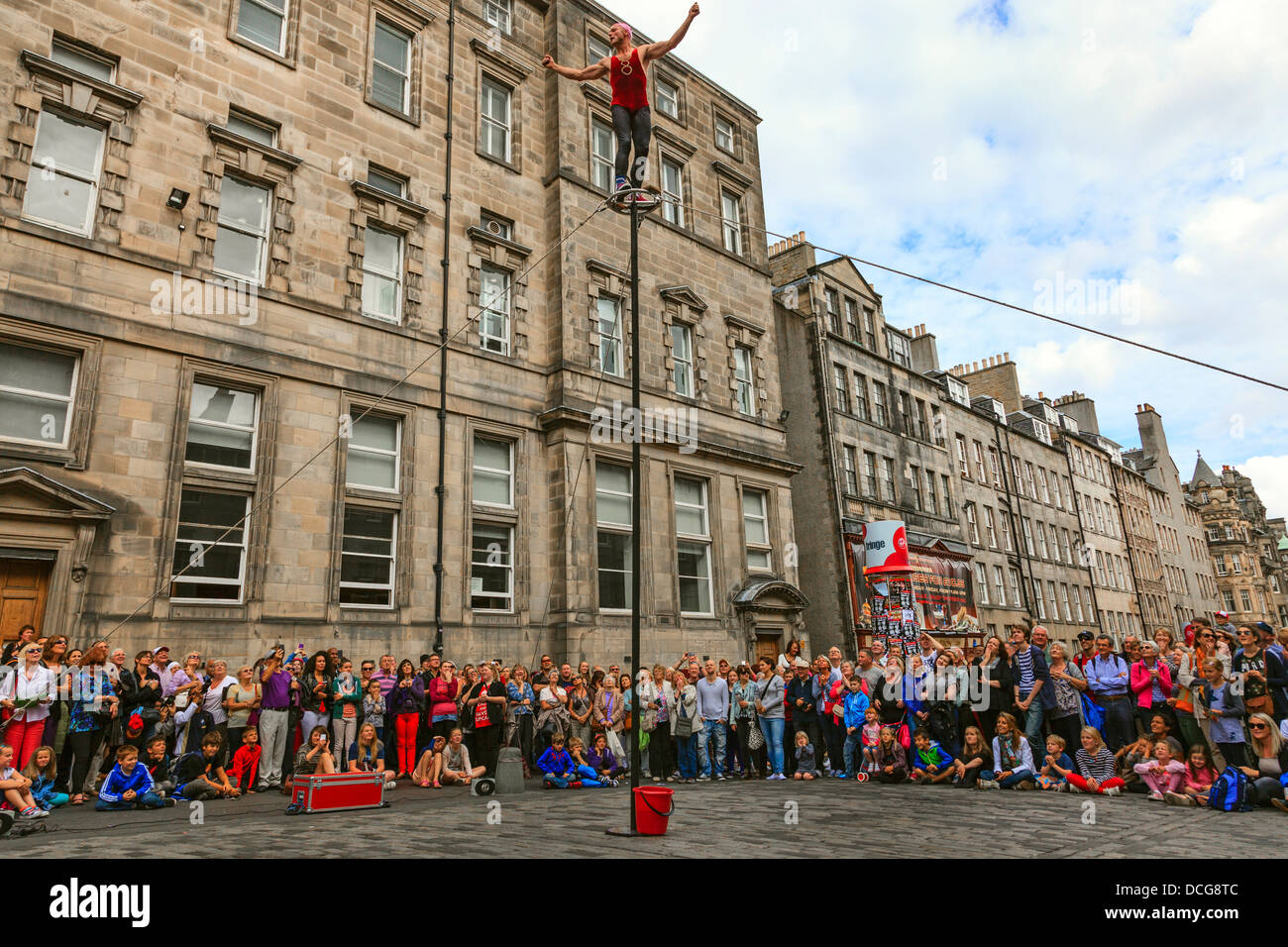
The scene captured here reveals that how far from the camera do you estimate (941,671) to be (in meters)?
13.1

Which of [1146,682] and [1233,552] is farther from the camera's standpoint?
[1233,552]

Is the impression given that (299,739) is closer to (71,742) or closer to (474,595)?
(71,742)

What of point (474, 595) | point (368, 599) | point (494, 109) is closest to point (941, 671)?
point (474, 595)

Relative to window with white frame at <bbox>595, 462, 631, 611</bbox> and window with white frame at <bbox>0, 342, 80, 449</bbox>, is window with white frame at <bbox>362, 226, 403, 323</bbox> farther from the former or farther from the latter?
window with white frame at <bbox>595, 462, 631, 611</bbox>

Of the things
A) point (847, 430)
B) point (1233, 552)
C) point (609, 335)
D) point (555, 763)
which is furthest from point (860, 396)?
point (1233, 552)

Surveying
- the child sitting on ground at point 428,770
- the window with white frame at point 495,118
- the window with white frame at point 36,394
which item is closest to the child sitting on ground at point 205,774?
the child sitting on ground at point 428,770

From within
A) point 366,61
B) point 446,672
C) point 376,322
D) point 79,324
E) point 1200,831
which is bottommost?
point 1200,831

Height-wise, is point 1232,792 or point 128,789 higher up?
point 128,789

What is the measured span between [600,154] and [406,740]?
688 inches

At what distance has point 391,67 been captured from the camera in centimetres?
1923

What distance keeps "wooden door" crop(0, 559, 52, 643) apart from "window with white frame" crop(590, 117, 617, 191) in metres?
16.3

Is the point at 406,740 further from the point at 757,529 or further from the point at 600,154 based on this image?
the point at 600,154

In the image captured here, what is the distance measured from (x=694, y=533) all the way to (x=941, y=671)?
10.3 metres

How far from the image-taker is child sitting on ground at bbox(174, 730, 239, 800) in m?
10.9
